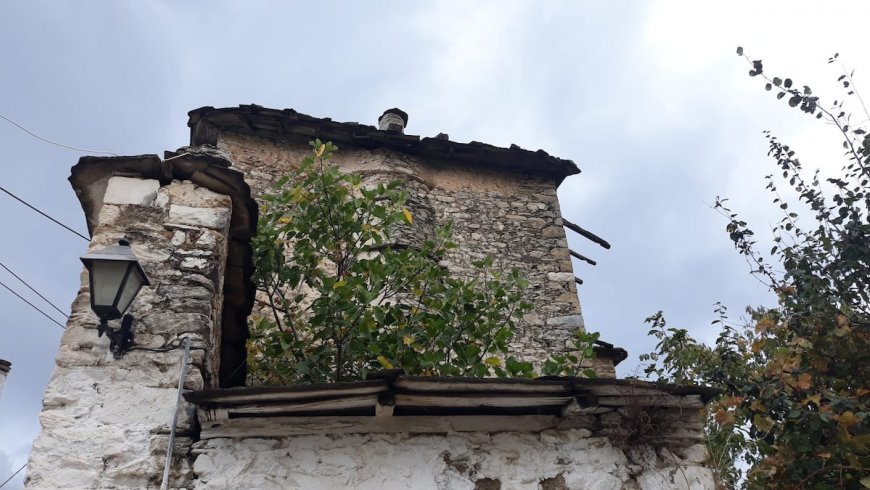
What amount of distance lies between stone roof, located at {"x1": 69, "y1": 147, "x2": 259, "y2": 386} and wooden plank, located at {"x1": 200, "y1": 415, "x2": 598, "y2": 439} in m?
1.09

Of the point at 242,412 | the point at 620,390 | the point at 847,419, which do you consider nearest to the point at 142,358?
the point at 242,412

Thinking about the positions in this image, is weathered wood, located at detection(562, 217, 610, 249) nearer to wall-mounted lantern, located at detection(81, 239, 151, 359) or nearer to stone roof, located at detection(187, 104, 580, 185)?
stone roof, located at detection(187, 104, 580, 185)

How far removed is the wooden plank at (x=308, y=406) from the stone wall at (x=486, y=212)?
15.2ft

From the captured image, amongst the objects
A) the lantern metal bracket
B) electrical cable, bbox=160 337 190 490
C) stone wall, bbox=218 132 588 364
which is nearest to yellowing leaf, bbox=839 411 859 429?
stone wall, bbox=218 132 588 364

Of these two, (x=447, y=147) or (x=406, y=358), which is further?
(x=447, y=147)

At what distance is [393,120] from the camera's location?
9172mm

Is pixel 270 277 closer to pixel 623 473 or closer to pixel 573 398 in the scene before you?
pixel 573 398

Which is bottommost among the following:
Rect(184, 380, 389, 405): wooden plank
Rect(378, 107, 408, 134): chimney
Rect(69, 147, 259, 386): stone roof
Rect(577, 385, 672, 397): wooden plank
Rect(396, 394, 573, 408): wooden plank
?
Rect(396, 394, 573, 408): wooden plank

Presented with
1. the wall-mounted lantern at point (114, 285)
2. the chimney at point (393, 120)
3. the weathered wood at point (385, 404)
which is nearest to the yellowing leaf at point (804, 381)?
the weathered wood at point (385, 404)

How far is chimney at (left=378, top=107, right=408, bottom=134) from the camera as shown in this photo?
9.03 m

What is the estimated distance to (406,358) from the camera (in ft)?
11.9

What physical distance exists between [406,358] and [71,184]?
78.7 inches

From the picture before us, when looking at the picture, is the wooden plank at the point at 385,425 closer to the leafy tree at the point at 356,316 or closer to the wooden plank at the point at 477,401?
the wooden plank at the point at 477,401

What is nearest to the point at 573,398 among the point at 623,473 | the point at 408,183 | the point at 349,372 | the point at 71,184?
the point at 623,473
